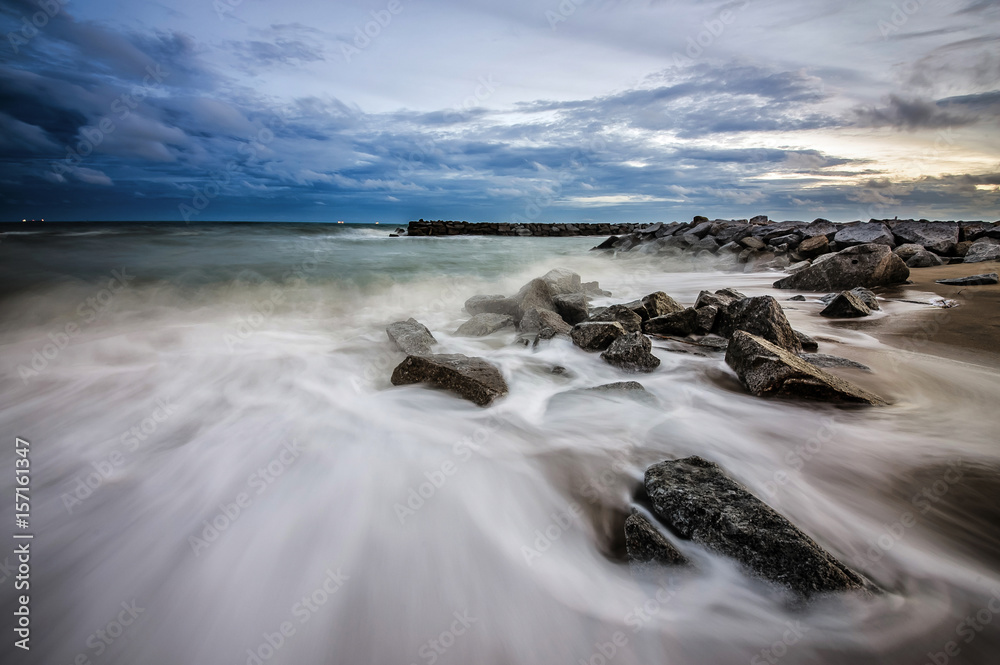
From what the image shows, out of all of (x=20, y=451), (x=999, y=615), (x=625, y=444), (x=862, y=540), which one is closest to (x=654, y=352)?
(x=625, y=444)

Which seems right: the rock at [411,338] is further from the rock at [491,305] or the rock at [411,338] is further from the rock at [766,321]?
the rock at [766,321]

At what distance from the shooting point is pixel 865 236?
1123 centimetres

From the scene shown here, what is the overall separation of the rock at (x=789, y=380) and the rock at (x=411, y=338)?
307cm

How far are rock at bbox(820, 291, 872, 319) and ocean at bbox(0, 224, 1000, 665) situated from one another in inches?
44.3

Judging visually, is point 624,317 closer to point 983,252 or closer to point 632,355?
point 632,355

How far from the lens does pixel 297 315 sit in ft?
22.4

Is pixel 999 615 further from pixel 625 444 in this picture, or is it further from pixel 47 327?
pixel 47 327

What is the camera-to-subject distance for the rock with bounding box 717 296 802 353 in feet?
13.3

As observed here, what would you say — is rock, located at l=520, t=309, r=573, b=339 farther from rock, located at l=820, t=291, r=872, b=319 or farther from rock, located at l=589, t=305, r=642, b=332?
rock, located at l=820, t=291, r=872, b=319

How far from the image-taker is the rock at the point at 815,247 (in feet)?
37.6

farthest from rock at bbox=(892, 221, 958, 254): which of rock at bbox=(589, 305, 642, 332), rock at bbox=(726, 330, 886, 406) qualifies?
rock at bbox=(726, 330, 886, 406)

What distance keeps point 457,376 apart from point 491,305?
349cm

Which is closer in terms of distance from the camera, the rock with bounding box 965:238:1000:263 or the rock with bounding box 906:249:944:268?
the rock with bounding box 965:238:1000:263

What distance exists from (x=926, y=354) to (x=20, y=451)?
292 inches
